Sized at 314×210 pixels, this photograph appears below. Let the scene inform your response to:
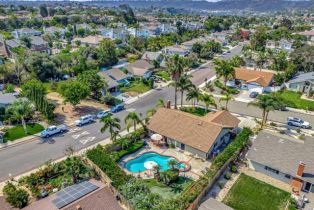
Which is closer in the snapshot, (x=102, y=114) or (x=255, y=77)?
(x=102, y=114)

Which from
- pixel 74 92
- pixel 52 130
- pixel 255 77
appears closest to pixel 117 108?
pixel 74 92

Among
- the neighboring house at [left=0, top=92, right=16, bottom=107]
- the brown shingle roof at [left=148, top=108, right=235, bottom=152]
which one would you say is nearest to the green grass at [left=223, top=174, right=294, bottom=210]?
the brown shingle roof at [left=148, top=108, right=235, bottom=152]

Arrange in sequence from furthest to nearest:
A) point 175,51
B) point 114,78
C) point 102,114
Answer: point 175,51 < point 114,78 < point 102,114

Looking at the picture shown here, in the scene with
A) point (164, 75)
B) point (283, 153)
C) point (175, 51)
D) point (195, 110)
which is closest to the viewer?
point (283, 153)

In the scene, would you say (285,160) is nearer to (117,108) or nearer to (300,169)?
(300,169)

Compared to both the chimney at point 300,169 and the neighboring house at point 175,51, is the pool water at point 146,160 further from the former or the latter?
the neighboring house at point 175,51

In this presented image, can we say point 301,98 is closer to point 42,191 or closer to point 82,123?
point 82,123

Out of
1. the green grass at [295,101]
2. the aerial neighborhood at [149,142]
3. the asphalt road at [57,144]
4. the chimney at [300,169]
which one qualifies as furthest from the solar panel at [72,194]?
the green grass at [295,101]
